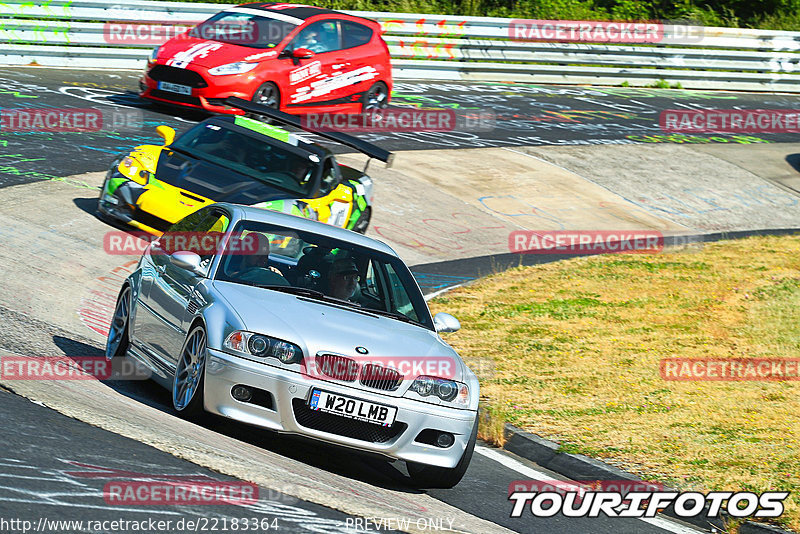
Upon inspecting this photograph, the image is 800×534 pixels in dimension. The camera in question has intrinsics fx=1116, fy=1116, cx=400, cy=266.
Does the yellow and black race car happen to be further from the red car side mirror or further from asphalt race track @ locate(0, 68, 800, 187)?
the red car side mirror

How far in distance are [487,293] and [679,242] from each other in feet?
17.9

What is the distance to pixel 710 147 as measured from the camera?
2423cm

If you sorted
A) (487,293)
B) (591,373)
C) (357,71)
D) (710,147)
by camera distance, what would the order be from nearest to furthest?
(591,373)
(487,293)
(357,71)
(710,147)

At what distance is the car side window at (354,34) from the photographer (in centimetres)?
2011

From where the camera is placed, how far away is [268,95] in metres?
18.2

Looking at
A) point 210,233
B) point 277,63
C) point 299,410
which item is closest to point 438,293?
point 210,233

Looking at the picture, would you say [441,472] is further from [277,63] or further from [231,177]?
[277,63]

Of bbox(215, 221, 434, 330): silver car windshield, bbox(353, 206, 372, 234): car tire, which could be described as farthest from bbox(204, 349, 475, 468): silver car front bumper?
bbox(353, 206, 372, 234): car tire

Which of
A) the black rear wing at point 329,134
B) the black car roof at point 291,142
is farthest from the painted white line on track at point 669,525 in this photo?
the black car roof at point 291,142

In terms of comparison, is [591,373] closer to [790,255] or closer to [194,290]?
[194,290]

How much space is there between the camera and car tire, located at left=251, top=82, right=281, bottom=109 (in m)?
17.9

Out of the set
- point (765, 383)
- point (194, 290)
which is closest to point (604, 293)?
point (765, 383)

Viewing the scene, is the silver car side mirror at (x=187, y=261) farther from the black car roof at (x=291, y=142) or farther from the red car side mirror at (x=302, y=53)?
the red car side mirror at (x=302, y=53)

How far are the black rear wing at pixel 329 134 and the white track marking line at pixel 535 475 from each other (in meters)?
3.56
